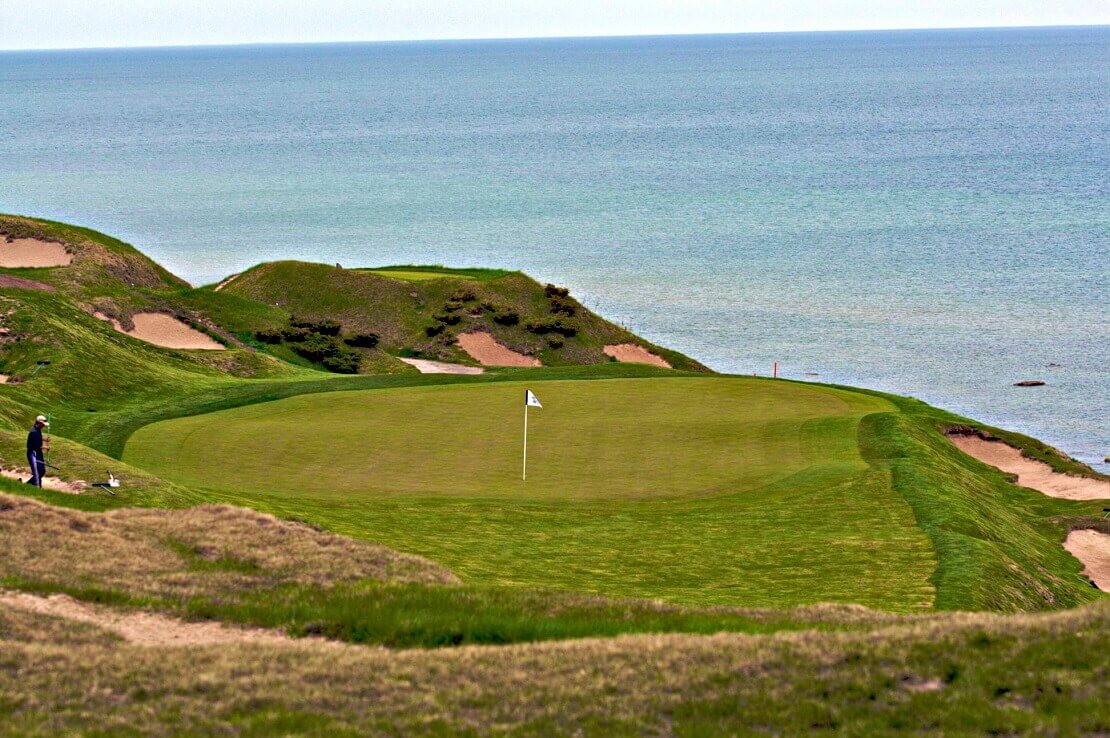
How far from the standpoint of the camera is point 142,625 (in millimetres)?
15789

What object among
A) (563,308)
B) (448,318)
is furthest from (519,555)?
(563,308)

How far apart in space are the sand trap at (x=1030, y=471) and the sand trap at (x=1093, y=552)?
4633 millimetres

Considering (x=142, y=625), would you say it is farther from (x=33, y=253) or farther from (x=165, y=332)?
(x=33, y=253)

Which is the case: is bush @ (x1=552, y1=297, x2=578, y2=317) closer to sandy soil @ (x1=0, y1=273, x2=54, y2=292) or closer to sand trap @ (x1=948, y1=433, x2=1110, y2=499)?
sandy soil @ (x1=0, y1=273, x2=54, y2=292)

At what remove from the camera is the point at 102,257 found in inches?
2461

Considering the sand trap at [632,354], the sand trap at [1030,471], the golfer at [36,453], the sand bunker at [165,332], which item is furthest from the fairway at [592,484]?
the sand trap at [632,354]

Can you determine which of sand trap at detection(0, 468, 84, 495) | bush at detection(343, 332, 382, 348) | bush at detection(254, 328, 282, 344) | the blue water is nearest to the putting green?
sand trap at detection(0, 468, 84, 495)

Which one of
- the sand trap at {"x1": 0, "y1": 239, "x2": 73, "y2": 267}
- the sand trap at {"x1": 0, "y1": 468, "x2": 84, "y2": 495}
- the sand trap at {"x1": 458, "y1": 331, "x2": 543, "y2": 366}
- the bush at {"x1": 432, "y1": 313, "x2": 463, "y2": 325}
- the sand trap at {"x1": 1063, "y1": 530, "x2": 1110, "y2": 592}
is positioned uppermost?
the sand trap at {"x1": 0, "y1": 239, "x2": 73, "y2": 267}

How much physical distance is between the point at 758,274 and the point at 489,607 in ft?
263

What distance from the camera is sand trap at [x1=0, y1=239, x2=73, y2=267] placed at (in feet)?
203

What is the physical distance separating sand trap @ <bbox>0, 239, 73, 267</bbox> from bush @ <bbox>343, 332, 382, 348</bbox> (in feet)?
47.6

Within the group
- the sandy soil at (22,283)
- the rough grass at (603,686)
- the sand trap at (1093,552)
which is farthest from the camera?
the sandy soil at (22,283)

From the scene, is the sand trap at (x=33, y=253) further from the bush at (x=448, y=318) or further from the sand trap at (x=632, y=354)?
the sand trap at (x=632, y=354)

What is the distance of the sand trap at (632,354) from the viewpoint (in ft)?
201
